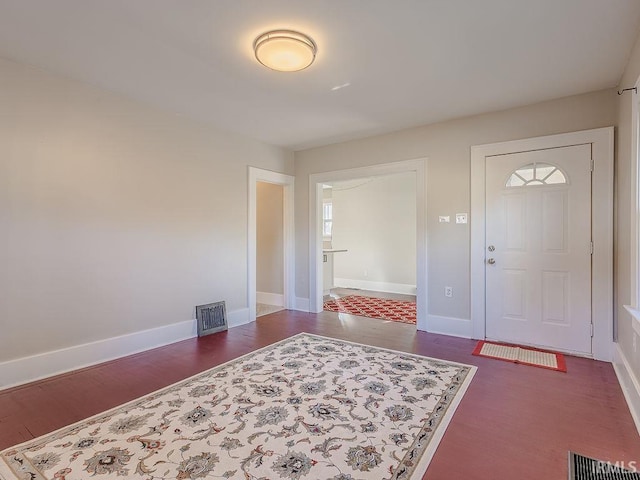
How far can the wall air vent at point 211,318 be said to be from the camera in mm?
4012

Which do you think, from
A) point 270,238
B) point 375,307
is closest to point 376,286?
point 375,307

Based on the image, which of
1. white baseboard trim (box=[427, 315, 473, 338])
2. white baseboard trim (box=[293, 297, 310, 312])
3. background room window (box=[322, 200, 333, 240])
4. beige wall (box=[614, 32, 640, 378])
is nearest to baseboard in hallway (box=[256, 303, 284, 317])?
white baseboard trim (box=[293, 297, 310, 312])

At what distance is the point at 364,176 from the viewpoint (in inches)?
188

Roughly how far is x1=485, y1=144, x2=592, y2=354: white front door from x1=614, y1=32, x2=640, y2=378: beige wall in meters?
0.23

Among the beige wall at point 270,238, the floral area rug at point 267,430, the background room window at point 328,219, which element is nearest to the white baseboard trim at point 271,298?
the beige wall at point 270,238

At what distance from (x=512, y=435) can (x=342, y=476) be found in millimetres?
1114

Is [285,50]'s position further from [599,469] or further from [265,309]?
[265,309]

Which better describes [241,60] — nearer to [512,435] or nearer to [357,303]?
[512,435]

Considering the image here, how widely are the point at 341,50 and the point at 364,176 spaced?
2.40 metres

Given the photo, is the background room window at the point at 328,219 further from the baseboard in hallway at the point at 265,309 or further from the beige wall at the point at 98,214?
the beige wall at the point at 98,214

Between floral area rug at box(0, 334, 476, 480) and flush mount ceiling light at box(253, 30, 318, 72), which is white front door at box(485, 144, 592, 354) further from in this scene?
flush mount ceiling light at box(253, 30, 318, 72)

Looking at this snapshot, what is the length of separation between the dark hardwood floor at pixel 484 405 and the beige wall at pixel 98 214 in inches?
20.1

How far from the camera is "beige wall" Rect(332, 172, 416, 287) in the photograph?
7.20 m

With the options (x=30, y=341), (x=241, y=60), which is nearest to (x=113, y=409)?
(x=30, y=341)
